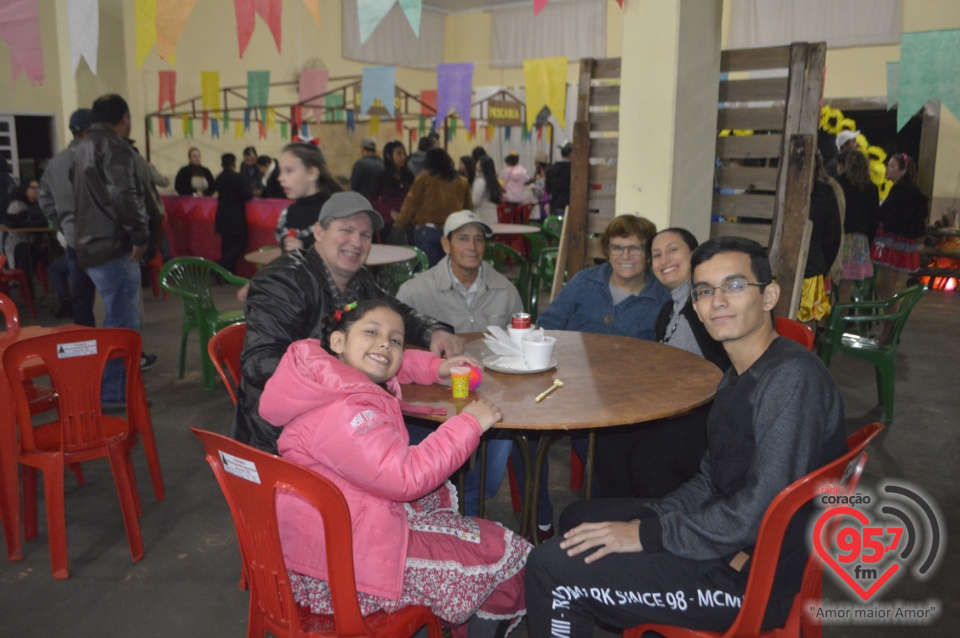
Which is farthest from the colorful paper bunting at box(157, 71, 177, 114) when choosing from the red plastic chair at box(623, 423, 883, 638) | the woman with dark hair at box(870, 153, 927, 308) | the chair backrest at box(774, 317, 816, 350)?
the red plastic chair at box(623, 423, 883, 638)

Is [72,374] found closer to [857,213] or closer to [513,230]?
[513,230]

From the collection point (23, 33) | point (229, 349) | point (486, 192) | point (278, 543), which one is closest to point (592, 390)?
point (278, 543)

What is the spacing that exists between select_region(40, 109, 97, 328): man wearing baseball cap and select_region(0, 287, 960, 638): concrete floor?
661 mm

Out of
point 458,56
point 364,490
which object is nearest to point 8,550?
point 364,490

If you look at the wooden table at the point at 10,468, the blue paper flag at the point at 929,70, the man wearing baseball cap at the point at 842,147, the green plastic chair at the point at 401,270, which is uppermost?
the blue paper flag at the point at 929,70

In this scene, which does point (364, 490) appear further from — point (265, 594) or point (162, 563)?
point (162, 563)

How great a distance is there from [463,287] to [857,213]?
4.27m

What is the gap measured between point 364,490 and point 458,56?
1651 cm

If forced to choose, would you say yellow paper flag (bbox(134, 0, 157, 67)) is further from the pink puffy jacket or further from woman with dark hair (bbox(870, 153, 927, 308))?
woman with dark hair (bbox(870, 153, 927, 308))

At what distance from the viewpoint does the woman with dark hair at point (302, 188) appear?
3.33 m

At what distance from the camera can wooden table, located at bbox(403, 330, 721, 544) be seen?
1983 mm

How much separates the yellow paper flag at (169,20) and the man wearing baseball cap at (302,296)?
277 centimetres

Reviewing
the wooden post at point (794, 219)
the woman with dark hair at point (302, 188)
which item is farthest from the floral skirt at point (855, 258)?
the woman with dark hair at point (302, 188)

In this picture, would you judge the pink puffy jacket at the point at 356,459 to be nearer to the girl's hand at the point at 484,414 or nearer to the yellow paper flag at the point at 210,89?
the girl's hand at the point at 484,414
